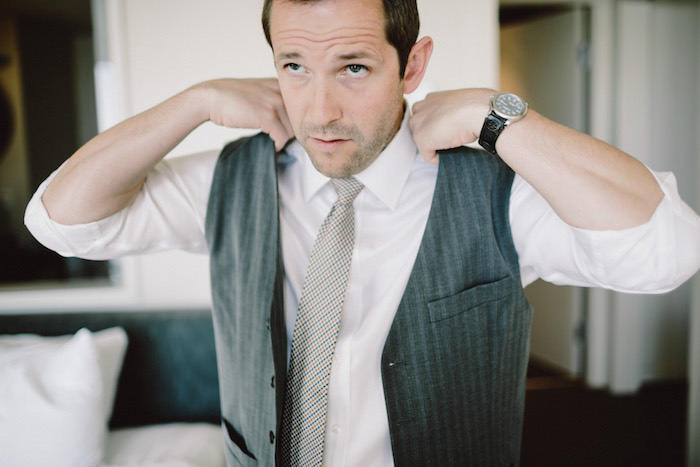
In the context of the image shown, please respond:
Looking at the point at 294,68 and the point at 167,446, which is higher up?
the point at 294,68

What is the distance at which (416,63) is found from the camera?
1187mm

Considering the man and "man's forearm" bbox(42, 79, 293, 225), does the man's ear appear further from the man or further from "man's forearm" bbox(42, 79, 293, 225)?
"man's forearm" bbox(42, 79, 293, 225)

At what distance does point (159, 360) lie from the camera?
2135mm

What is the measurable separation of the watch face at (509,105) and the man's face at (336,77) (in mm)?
220

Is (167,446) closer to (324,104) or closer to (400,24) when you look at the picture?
(324,104)

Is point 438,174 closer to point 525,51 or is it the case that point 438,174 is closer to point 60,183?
point 60,183

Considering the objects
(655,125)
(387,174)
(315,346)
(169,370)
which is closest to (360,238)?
(387,174)

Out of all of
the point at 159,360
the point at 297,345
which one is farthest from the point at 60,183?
the point at 159,360

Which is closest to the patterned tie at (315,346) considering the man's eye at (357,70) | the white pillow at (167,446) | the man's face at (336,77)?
the man's face at (336,77)

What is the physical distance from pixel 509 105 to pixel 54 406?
166 cm

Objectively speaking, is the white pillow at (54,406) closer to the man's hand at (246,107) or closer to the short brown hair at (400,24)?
the man's hand at (246,107)

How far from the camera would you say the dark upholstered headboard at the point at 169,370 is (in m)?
2.12

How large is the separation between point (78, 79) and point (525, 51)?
3.10 metres

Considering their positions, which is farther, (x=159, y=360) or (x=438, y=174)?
(x=159, y=360)
